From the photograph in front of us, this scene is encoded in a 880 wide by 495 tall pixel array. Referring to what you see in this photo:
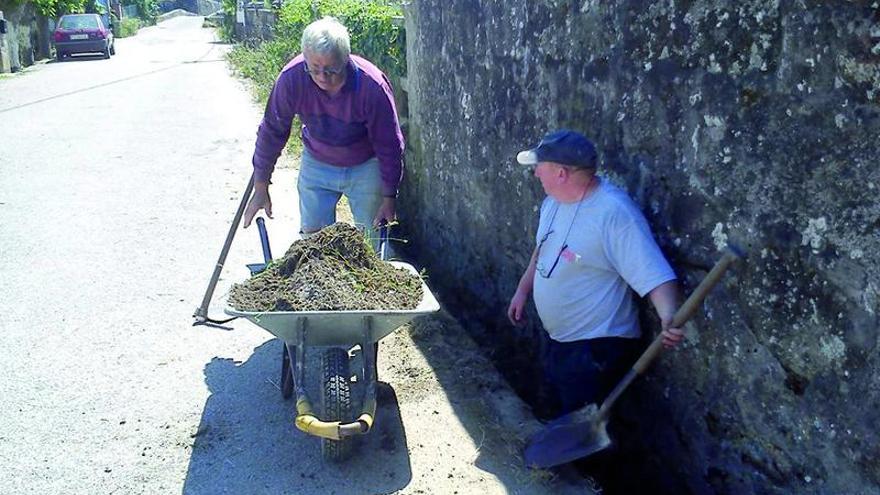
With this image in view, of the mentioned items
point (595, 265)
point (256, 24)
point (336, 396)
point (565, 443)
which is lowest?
point (565, 443)

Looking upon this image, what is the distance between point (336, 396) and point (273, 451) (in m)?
0.60

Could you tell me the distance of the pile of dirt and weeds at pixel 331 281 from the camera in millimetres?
3797

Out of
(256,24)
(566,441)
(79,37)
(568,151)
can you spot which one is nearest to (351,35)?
(568,151)

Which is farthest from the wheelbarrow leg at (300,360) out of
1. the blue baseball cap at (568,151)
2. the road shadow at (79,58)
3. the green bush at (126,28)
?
the green bush at (126,28)

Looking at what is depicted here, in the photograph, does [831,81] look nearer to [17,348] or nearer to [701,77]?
[701,77]

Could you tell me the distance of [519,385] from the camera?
500cm

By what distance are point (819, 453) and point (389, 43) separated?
19.6ft

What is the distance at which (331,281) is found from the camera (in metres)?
3.89

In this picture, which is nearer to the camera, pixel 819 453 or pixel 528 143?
pixel 819 453

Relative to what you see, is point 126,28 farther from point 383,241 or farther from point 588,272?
point 588,272

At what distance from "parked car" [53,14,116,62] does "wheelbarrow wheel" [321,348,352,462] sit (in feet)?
91.2

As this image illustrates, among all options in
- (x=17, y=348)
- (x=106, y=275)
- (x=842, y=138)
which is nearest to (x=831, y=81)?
(x=842, y=138)

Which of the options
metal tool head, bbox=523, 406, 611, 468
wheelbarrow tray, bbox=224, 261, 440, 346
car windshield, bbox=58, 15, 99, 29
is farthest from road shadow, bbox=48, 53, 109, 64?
metal tool head, bbox=523, 406, 611, 468

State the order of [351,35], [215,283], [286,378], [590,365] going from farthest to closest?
[351,35] → [215,283] → [286,378] → [590,365]
